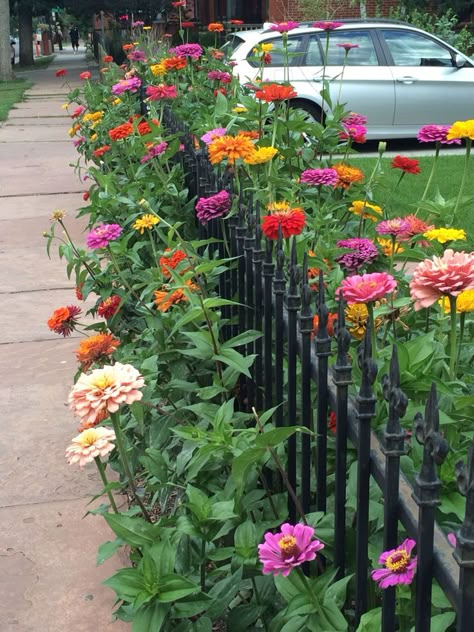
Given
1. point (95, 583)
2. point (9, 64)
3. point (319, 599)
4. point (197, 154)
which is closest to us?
point (319, 599)

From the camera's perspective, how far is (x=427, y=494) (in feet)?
4.18

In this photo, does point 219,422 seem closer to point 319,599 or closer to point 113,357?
point 319,599

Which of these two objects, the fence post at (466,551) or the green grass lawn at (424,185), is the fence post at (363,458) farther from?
the green grass lawn at (424,185)

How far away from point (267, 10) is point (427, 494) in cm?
2423

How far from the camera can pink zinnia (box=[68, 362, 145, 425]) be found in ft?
5.85

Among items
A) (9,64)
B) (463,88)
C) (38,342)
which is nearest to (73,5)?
(9,64)

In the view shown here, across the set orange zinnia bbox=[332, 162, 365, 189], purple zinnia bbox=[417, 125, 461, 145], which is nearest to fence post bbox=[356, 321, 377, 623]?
purple zinnia bbox=[417, 125, 461, 145]

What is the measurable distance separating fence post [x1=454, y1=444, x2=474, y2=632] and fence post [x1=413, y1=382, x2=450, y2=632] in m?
0.10

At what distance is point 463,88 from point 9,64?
2062 cm

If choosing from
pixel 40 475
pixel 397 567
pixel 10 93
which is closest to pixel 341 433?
pixel 397 567

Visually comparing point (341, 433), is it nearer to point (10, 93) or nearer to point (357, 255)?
point (357, 255)

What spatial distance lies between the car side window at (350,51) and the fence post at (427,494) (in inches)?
406

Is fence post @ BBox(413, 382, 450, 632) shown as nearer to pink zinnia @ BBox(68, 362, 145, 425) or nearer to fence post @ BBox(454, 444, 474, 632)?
fence post @ BBox(454, 444, 474, 632)

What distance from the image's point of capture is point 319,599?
172 centimetres
